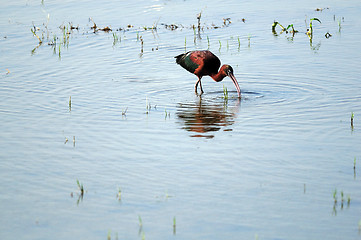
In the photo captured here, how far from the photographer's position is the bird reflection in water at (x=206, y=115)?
28.8 ft

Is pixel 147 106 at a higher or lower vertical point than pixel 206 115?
higher

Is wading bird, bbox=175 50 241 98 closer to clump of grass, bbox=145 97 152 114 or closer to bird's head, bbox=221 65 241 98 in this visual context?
bird's head, bbox=221 65 241 98

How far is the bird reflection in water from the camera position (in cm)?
879

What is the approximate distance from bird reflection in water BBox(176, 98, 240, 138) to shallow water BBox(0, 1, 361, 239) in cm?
3

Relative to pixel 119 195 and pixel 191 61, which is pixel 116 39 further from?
pixel 119 195

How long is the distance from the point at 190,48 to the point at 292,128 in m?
6.44

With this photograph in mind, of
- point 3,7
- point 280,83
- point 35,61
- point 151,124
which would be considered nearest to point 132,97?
point 151,124

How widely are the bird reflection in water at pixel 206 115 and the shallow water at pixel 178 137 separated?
29 millimetres

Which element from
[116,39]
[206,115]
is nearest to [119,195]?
[206,115]

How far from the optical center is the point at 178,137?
8328 millimetres

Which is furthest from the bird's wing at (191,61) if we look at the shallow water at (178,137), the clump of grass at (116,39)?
the clump of grass at (116,39)

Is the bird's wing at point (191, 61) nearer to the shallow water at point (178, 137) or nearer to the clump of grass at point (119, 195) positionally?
the shallow water at point (178, 137)

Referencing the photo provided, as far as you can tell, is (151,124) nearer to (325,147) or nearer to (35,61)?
(325,147)

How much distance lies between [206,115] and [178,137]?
1393 millimetres
